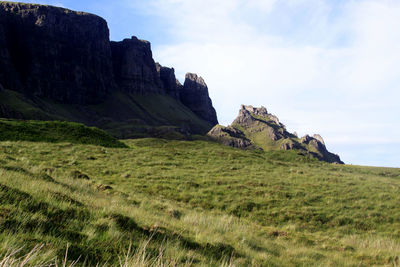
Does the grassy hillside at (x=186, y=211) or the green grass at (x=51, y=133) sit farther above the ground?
the green grass at (x=51, y=133)

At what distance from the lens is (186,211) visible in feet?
44.5

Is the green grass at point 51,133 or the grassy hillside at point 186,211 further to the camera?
the green grass at point 51,133

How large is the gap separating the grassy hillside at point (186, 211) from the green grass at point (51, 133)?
6813 mm

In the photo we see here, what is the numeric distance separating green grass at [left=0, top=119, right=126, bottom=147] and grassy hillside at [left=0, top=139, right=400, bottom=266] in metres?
6.81

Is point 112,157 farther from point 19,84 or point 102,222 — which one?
point 19,84

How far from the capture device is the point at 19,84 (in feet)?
630

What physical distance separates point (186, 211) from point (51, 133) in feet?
102

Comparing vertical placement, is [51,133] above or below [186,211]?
above

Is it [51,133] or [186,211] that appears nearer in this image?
[186,211]

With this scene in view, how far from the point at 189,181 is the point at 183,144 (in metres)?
29.1

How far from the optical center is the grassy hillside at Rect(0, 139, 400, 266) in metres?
5.39

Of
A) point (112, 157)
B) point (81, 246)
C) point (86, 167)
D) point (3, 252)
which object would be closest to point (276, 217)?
point (81, 246)

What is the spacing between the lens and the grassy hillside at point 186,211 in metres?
5.39

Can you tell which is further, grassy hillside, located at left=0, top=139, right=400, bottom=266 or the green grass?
the green grass
